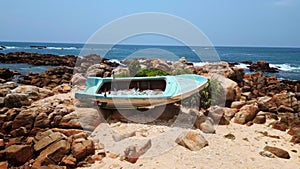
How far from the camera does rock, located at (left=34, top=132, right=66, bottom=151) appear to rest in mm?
6473

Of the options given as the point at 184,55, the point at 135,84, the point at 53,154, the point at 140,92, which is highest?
the point at 135,84

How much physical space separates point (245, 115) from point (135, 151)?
4.51 m

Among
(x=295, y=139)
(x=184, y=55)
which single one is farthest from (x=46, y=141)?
(x=184, y=55)

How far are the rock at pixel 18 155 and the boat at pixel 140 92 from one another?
2584mm

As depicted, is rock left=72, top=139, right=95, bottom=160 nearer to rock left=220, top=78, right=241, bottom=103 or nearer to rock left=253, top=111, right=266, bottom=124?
rock left=253, top=111, right=266, bottom=124

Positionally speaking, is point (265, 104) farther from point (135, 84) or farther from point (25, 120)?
point (25, 120)

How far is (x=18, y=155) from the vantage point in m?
6.29

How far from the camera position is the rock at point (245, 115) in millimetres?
8492

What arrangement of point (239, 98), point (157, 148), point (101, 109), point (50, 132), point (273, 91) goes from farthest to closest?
1. point (273, 91)
2. point (239, 98)
3. point (101, 109)
4. point (50, 132)
5. point (157, 148)

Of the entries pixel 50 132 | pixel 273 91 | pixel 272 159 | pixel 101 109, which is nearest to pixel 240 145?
pixel 272 159

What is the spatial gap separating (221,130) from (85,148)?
→ 4.06m

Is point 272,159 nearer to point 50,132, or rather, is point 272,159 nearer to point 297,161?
point 297,161

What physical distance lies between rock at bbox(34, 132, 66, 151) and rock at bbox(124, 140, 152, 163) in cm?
193

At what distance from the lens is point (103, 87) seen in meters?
10.1
